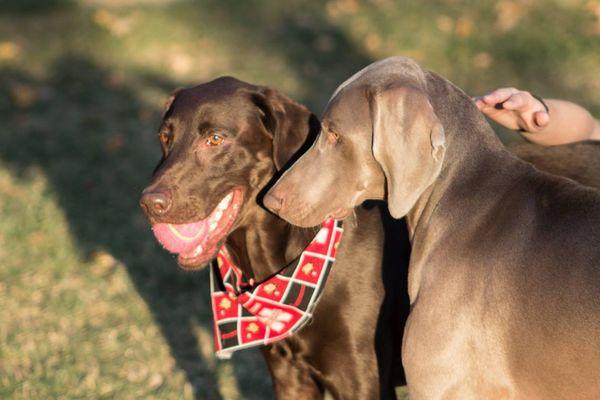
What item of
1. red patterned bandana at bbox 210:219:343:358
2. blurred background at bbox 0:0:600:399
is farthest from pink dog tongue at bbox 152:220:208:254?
blurred background at bbox 0:0:600:399

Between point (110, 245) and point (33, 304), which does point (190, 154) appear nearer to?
point (33, 304)

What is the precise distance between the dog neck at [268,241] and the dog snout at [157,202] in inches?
16.6

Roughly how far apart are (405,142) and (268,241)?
112cm

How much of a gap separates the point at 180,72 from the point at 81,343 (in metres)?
5.98

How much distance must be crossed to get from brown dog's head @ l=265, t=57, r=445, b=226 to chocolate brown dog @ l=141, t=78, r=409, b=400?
0.42 meters

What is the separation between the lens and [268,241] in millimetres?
4238

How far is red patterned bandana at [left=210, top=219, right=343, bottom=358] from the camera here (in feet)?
13.3

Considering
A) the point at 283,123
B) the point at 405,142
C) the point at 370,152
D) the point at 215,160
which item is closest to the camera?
the point at 405,142

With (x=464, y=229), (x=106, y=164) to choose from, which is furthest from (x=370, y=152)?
(x=106, y=164)

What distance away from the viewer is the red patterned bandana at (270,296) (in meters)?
4.04

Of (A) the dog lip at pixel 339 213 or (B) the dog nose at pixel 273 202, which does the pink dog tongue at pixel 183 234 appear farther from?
(A) the dog lip at pixel 339 213

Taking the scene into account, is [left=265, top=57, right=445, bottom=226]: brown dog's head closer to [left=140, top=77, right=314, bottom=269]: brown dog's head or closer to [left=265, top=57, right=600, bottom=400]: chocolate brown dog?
[left=265, top=57, right=600, bottom=400]: chocolate brown dog

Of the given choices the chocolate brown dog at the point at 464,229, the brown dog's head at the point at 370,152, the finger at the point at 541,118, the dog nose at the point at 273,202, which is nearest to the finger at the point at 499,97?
the finger at the point at 541,118

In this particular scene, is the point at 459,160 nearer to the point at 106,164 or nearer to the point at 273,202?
the point at 273,202
